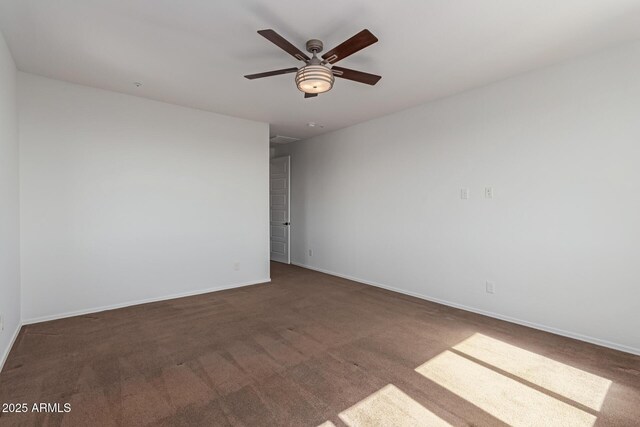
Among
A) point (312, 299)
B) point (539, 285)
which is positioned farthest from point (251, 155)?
point (539, 285)

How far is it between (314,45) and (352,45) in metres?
0.50

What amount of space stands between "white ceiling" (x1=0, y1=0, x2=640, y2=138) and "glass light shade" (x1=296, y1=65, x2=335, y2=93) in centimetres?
33

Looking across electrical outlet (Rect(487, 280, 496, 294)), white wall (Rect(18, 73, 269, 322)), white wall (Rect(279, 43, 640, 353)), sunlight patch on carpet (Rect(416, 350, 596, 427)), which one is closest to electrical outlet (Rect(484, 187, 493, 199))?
white wall (Rect(279, 43, 640, 353))

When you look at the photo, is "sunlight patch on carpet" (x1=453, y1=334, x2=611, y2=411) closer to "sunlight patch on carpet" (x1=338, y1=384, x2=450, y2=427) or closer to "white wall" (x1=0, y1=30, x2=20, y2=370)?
"sunlight patch on carpet" (x1=338, y1=384, x2=450, y2=427)

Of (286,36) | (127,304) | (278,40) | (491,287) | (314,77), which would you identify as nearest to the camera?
(278,40)

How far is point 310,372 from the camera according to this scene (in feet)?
7.67

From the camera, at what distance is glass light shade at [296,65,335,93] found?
231 centimetres

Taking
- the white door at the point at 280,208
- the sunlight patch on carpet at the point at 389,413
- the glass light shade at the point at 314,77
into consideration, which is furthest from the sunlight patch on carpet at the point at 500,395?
the white door at the point at 280,208

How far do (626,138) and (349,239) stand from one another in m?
3.63

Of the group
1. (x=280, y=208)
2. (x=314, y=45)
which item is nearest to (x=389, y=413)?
(x=314, y=45)

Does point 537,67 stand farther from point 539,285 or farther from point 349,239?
point 349,239

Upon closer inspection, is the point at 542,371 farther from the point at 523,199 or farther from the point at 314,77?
the point at 314,77

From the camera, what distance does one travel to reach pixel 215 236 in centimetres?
459

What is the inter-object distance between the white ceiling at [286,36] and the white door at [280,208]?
292 cm
